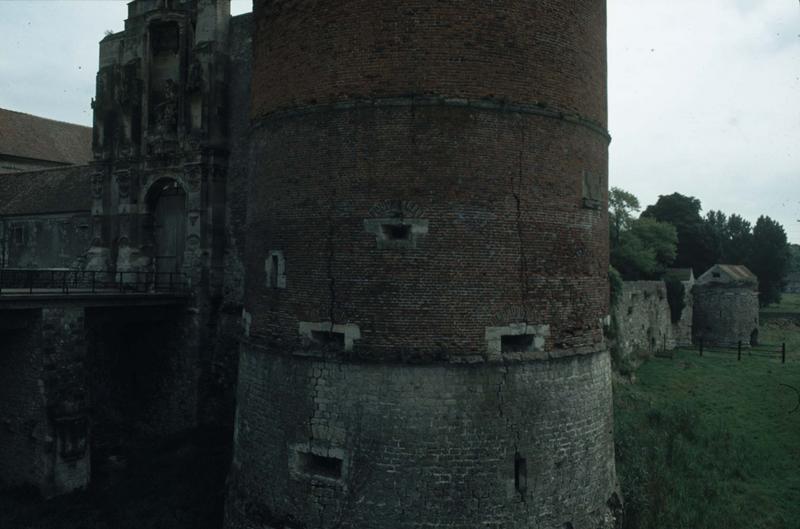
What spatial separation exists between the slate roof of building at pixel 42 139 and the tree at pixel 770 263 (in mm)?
55557

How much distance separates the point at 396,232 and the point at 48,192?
19.7m

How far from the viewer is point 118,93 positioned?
19.6 m

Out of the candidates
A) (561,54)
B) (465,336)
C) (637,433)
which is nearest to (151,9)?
(561,54)

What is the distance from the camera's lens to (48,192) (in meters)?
24.3

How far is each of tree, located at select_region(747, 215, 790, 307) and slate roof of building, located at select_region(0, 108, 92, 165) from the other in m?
55.6

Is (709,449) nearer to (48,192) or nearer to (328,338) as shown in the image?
(328,338)

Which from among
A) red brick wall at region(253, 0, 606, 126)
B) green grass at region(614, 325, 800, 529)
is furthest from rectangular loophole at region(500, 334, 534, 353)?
green grass at region(614, 325, 800, 529)

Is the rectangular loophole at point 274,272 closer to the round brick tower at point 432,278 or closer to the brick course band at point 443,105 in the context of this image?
the round brick tower at point 432,278

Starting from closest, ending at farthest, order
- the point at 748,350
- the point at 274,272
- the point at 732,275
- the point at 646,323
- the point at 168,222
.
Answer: the point at 274,272
the point at 168,222
the point at 646,323
the point at 748,350
the point at 732,275

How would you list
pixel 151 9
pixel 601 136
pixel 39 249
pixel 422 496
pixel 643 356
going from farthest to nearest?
pixel 643 356, pixel 39 249, pixel 151 9, pixel 601 136, pixel 422 496

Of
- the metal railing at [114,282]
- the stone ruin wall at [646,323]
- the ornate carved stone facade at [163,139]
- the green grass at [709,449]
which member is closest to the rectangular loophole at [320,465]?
the green grass at [709,449]

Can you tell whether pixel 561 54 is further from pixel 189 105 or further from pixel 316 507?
pixel 189 105

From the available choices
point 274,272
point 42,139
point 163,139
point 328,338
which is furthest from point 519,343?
point 42,139

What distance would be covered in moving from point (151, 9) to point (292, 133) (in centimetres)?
1127
